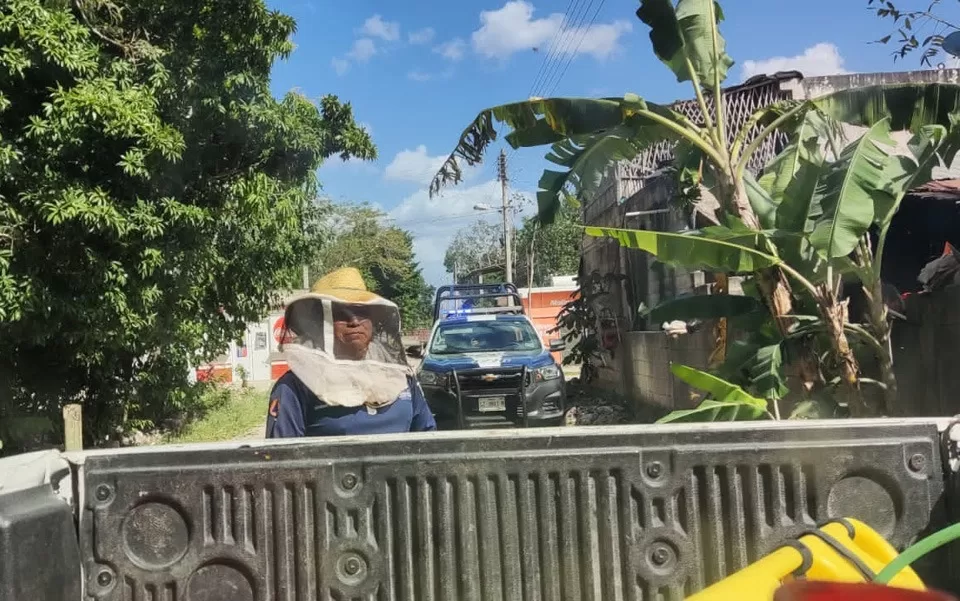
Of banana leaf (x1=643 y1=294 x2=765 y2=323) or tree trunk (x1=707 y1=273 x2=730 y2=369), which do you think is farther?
tree trunk (x1=707 y1=273 x2=730 y2=369)

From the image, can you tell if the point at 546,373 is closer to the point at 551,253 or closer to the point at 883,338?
the point at 883,338

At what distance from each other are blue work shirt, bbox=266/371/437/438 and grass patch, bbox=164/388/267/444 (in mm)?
7370

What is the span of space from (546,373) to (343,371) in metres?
6.44

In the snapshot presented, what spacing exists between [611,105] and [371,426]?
297 cm

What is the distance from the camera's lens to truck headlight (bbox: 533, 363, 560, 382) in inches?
374

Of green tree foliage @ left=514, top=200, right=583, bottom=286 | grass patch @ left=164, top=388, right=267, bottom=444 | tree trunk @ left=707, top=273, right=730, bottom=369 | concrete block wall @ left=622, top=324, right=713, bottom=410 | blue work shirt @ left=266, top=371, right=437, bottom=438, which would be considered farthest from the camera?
green tree foliage @ left=514, top=200, right=583, bottom=286

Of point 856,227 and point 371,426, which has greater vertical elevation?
point 856,227

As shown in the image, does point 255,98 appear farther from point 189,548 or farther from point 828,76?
point 828,76

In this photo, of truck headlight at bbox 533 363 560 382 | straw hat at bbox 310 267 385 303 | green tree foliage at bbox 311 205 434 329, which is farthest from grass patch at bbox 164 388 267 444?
green tree foliage at bbox 311 205 434 329

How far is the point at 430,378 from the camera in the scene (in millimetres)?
9438

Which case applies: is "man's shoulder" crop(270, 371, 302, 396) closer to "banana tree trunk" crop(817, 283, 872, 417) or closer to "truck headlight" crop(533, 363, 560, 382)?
"banana tree trunk" crop(817, 283, 872, 417)

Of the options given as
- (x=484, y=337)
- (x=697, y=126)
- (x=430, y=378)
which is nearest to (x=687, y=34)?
(x=697, y=126)

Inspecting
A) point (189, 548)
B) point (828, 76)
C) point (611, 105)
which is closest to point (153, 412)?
point (611, 105)

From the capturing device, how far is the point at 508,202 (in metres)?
43.8
